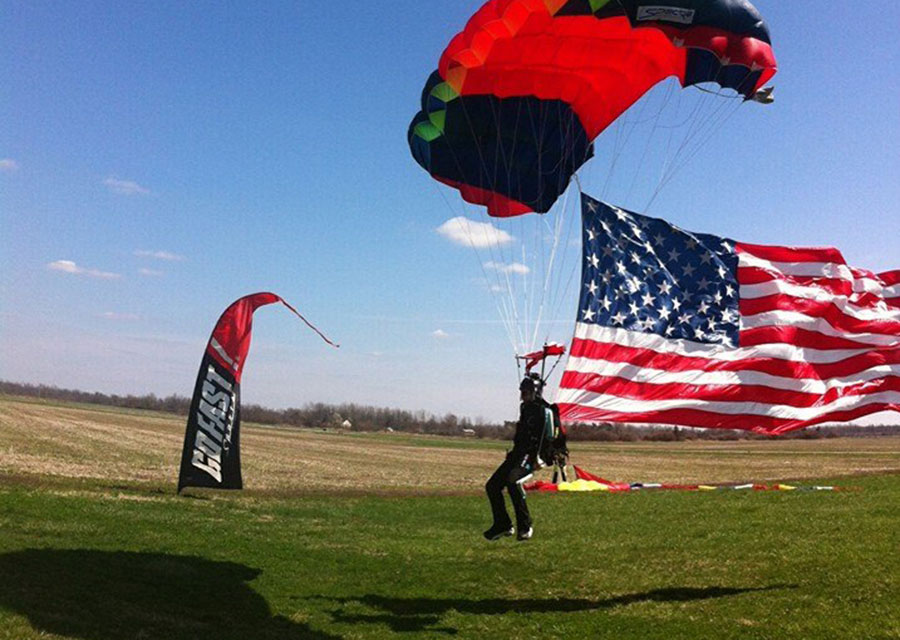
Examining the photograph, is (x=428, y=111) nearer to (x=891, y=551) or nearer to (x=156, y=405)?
(x=891, y=551)

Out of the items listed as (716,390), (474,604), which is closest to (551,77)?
(716,390)

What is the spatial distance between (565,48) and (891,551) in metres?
11.7

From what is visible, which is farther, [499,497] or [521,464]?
[499,497]

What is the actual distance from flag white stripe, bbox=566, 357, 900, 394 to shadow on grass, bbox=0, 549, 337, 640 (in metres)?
5.92

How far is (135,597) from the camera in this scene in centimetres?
1109

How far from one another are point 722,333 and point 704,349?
438 mm

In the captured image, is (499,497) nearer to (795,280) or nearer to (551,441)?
(551,441)

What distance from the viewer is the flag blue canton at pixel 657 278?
1224cm

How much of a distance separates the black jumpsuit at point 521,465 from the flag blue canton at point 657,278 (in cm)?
275

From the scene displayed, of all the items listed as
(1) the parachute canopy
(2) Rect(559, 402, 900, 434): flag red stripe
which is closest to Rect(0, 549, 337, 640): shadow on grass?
(2) Rect(559, 402, 900, 434): flag red stripe

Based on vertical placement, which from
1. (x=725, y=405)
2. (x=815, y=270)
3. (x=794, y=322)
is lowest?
(x=725, y=405)

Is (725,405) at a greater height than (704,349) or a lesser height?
lesser

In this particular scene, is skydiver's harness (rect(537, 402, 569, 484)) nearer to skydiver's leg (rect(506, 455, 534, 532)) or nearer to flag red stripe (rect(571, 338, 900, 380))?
skydiver's leg (rect(506, 455, 534, 532))

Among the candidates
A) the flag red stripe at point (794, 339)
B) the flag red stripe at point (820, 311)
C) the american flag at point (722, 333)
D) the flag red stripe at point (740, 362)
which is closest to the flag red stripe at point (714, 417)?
the american flag at point (722, 333)
